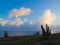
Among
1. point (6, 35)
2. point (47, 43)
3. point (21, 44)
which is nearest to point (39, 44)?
point (47, 43)

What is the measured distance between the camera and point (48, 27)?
32.6 meters

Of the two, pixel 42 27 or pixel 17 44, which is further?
pixel 42 27

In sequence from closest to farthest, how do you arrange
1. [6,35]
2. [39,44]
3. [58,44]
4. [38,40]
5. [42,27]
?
[58,44] < [39,44] < [38,40] < [42,27] < [6,35]

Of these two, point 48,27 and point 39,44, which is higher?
point 48,27

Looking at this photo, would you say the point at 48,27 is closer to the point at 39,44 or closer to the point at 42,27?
the point at 42,27

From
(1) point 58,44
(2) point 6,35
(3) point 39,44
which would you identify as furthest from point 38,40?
(2) point 6,35

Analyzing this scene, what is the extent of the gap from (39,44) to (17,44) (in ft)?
12.4

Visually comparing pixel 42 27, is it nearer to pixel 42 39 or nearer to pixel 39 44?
pixel 42 39

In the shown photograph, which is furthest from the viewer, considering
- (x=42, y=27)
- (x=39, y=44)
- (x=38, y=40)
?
(x=42, y=27)

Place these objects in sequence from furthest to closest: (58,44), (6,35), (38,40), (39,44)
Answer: (6,35) → (38,40) → (39,44) → (58,44)

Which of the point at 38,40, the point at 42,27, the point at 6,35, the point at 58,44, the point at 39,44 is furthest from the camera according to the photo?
the point at 6,35

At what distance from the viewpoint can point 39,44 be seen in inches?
1129

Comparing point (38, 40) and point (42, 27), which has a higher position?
point (42, 27)

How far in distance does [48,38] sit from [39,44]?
4.40 meters
